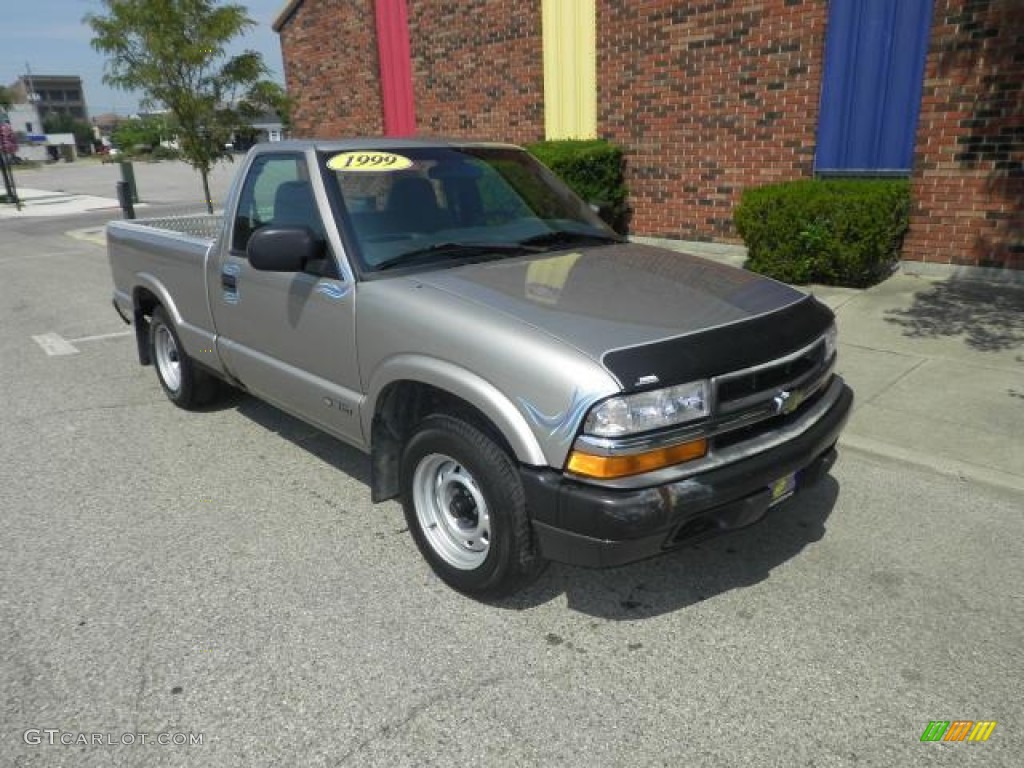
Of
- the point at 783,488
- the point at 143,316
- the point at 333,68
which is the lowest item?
the point at 783,488

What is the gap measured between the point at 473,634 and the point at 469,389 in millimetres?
962

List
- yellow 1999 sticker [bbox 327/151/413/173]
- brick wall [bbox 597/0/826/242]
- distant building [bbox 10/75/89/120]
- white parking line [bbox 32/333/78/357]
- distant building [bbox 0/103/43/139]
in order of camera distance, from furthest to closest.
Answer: distant building [bbox 10/75/89/120], distant building [bbox 0/103/43/139], brick wall [bbox 597/0/826/242], white parking line [bbox 32/333/78/357], yellow 1999 sticker [bbox 327/151/413/173]

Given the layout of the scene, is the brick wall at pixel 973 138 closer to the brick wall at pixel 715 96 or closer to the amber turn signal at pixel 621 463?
the brick wall at pixel 715 96

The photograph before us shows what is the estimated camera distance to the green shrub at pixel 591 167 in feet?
34.4

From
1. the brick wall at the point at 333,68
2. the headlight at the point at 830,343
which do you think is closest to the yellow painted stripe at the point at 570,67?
the brick wall at the point at 333,68

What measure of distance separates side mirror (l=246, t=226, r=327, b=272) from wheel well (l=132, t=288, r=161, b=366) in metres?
2.64

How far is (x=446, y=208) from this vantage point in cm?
393

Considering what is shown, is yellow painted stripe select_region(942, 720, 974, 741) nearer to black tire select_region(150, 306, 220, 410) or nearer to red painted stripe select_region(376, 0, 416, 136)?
black tire select_region(150, 306, 220, 410)

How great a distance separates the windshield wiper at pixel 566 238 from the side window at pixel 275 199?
3.41ft

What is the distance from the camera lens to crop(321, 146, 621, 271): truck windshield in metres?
3.68

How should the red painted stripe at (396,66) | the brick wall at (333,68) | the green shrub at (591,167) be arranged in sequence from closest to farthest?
1. the green shrub at (591,167)
2. the red painted stripe at (396,66)
3. the brick wall at (333,68)

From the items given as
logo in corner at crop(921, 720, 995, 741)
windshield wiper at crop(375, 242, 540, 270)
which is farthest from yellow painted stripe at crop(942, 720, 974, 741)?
windshield wiper at crop(375, 242, 540, 270)

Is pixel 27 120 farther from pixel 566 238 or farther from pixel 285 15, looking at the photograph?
pixel 566 238

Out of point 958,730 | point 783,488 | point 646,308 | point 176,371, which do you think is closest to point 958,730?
point 958,730
